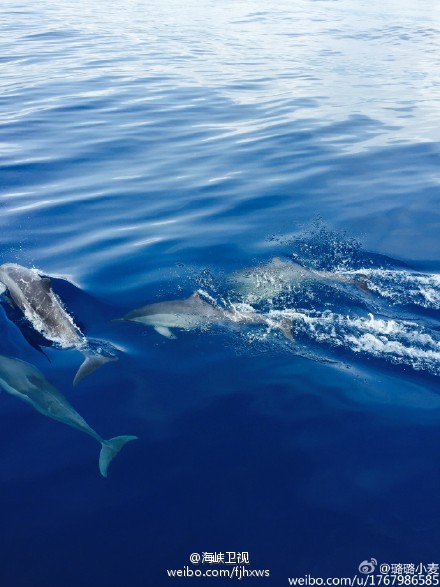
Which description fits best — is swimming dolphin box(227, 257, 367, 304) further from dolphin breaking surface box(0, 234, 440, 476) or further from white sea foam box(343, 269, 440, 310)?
white sea foam box(343, 269, 440, 310)

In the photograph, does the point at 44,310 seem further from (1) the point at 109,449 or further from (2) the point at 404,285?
(2) the point at 404,285

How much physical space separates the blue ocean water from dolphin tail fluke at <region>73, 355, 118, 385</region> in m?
0.11

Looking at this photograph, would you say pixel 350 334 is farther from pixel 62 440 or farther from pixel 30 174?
pixel 30 174

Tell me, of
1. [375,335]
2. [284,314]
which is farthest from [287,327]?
[375,335]

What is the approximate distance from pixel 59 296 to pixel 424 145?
1276cm

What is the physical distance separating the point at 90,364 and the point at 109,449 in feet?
5.98

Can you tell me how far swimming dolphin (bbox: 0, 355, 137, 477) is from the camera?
7000mm

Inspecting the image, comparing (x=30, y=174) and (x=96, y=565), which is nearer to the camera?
(x=96, y=565)

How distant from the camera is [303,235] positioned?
12.4m

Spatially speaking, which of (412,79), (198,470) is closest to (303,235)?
(198,470)

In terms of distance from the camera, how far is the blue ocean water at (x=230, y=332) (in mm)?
5953

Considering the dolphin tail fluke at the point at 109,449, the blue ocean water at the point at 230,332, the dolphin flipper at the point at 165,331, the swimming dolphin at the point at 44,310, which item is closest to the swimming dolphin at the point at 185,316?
the dolphin flipper at the point at 165,331

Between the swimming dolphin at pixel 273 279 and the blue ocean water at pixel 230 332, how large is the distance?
0.23 ft

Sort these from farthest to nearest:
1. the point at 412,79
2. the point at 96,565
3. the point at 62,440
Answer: the point at 412,79 < the point at 62,440 < the point at 96,565
